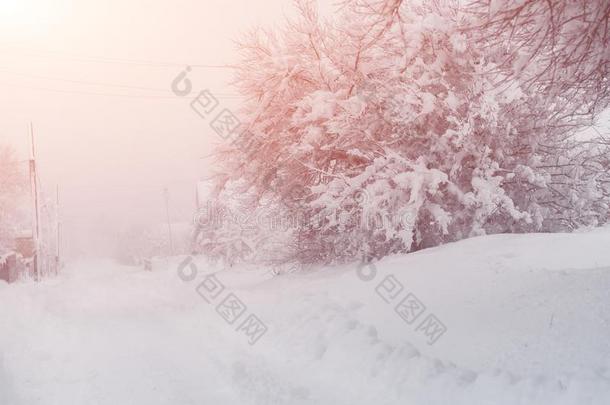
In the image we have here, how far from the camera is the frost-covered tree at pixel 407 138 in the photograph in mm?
11320

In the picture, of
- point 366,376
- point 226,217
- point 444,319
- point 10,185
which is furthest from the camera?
point 10,185

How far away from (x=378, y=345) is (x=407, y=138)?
5.94m

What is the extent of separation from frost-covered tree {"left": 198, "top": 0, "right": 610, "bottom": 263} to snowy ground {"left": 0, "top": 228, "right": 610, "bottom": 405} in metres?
1.86

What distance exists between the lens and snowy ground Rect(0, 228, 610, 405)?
529 cm

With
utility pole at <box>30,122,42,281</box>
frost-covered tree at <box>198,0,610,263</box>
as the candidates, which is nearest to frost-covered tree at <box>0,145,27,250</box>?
utility pole at <box>30,122,42,281</box>

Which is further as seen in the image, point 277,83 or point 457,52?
point 277,83

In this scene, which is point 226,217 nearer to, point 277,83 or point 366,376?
point 277,83

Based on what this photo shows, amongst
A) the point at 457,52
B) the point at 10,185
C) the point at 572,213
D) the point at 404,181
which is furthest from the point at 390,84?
the point at 10,185

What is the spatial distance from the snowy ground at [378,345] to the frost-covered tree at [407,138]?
186 cm

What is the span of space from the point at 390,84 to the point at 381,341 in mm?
6762

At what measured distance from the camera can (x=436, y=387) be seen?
5516 mm

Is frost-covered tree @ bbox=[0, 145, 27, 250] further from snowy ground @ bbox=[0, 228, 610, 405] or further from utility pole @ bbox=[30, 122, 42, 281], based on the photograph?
snowy ground @ bbox=[0, 228, 610, 405]

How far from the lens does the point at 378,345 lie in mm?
7008

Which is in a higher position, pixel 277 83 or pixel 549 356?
pixel 277 83
